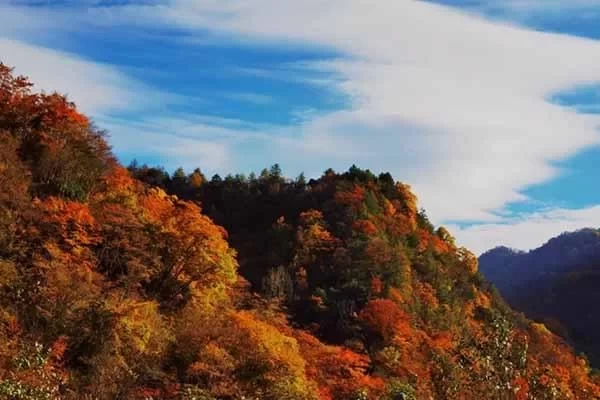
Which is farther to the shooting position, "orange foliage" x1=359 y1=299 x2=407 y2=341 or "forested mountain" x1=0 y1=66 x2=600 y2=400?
"orange foliage" x1=359 y1=299 x2=407 y2=341

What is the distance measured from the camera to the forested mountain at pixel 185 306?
3196 cm

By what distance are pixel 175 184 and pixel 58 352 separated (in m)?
70.3

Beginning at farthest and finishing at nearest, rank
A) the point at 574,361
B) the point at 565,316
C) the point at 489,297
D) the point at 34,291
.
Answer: the point at 565,316
the point at 489,297
the point at 574,361
the point at 34,291

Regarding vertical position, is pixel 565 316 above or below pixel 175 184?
below

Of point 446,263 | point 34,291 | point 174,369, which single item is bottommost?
point 174,369

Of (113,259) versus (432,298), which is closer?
(113,259)

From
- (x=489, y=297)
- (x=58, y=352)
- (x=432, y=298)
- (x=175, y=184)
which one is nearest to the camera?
(x=58, y=352)

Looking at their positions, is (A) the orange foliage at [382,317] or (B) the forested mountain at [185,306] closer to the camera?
(B) the forested mountain at [185,306]

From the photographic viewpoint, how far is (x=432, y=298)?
8094 cm

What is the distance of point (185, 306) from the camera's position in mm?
51844

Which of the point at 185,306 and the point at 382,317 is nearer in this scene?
the point at 185,306

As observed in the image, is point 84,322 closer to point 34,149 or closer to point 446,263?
point 34,149

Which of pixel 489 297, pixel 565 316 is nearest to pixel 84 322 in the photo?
pixel 489 297

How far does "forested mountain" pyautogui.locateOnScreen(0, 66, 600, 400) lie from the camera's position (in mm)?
31963
